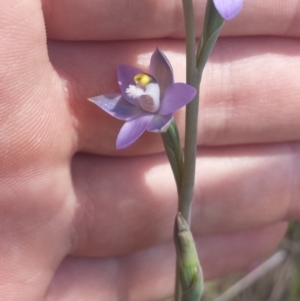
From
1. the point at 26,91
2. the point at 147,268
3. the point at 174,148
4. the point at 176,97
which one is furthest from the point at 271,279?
the point at 26,91

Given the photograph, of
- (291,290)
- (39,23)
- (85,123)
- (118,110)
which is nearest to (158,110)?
(118,110)

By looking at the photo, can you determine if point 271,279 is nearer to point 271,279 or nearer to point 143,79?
point 271,279

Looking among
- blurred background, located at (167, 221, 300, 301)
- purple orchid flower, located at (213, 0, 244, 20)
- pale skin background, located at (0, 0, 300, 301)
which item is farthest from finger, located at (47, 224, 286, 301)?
purple orchid flower, located at (213, 0, 244, 20)

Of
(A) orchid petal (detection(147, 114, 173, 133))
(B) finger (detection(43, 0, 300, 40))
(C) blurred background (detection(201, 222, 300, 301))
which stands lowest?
(C) blurred background (detection(201, 222, 300, 301))

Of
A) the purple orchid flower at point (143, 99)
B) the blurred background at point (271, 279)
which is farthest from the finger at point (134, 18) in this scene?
the blurred background at point (271, 279)

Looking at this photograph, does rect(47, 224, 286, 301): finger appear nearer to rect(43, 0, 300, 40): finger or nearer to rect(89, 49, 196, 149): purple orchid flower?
rect(89, 49, 196, 149): purple orchid flower

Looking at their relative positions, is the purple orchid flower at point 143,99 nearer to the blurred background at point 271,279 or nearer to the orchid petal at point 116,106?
the orchid petal at point 116,106
